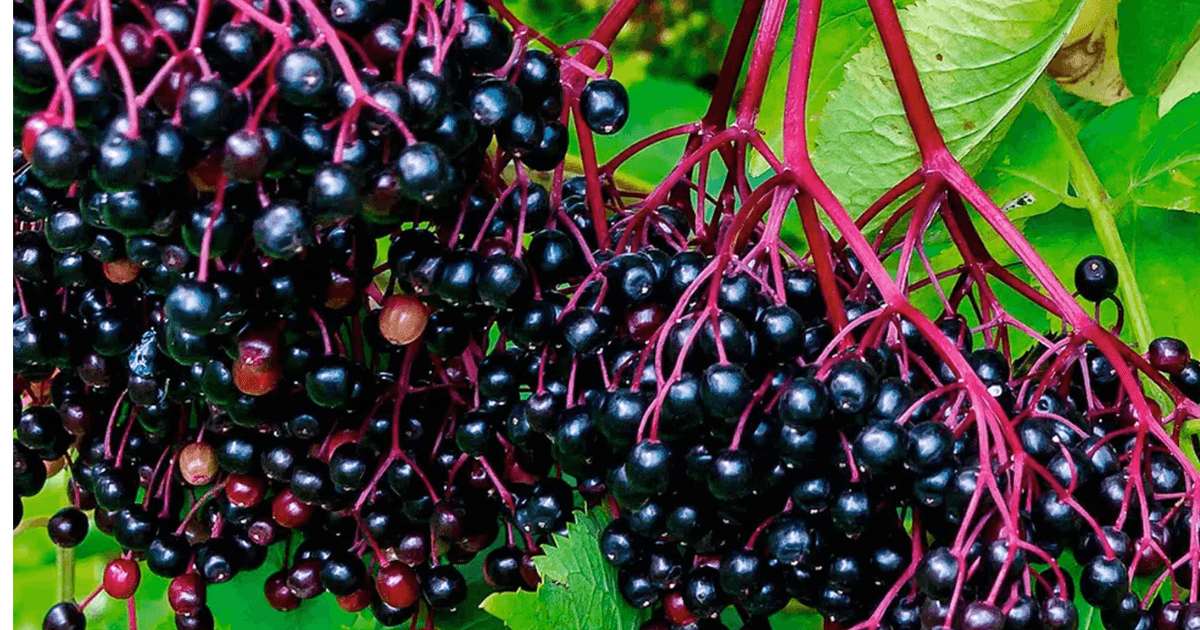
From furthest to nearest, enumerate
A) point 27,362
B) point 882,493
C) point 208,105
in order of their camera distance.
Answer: point 27,362, point 882,493, point 208,105

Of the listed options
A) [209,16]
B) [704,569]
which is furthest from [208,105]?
[704,569]

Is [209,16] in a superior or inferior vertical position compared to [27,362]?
superior

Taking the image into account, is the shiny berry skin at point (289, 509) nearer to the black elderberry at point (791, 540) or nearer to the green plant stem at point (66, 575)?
the black elderberry at point (791, 540)

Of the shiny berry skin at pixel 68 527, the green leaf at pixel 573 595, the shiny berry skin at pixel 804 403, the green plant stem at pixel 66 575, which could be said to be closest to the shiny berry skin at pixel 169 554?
the shiny berry skin at pixel 68 527

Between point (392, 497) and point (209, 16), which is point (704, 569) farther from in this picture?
point (209, 16)

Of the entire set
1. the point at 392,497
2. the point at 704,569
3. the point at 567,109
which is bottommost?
the point at 392,497

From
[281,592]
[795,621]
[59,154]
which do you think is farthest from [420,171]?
[795,621]

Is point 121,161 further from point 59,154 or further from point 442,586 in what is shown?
point 442,586
